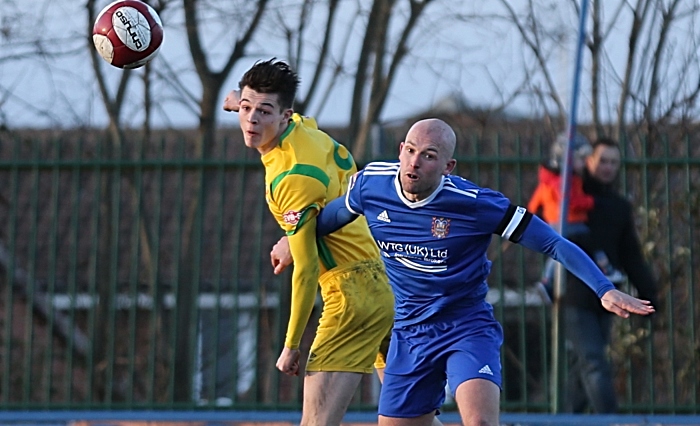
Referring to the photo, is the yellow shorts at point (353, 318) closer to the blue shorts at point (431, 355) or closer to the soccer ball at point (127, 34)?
the blue shorts at point (431, 355)

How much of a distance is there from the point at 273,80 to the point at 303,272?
3.14 feet

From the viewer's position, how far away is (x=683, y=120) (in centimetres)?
1010

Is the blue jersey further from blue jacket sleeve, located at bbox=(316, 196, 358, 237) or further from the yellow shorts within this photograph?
the yellow shorts

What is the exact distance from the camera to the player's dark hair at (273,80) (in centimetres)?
551

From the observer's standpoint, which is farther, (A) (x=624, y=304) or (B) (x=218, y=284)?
(B) (x=218, y=284)

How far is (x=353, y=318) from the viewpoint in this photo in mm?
5484

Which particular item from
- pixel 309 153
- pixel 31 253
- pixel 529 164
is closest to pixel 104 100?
pixel 31 253

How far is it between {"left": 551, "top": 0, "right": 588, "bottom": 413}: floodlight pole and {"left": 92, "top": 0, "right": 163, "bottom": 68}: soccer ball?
2956 mm

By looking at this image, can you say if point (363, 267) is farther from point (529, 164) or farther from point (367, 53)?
point (367, 53)

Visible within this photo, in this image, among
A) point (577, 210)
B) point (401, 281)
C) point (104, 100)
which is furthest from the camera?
point (104, 100)

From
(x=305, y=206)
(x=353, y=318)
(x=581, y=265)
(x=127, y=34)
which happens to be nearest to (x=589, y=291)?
(x=353, y=318)

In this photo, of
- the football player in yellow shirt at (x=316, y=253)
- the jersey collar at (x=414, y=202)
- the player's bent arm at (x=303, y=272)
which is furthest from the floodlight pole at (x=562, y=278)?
the player's bent arm at (x=303, y=272)

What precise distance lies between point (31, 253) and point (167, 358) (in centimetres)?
147

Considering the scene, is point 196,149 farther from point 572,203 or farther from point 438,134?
point 438,134
